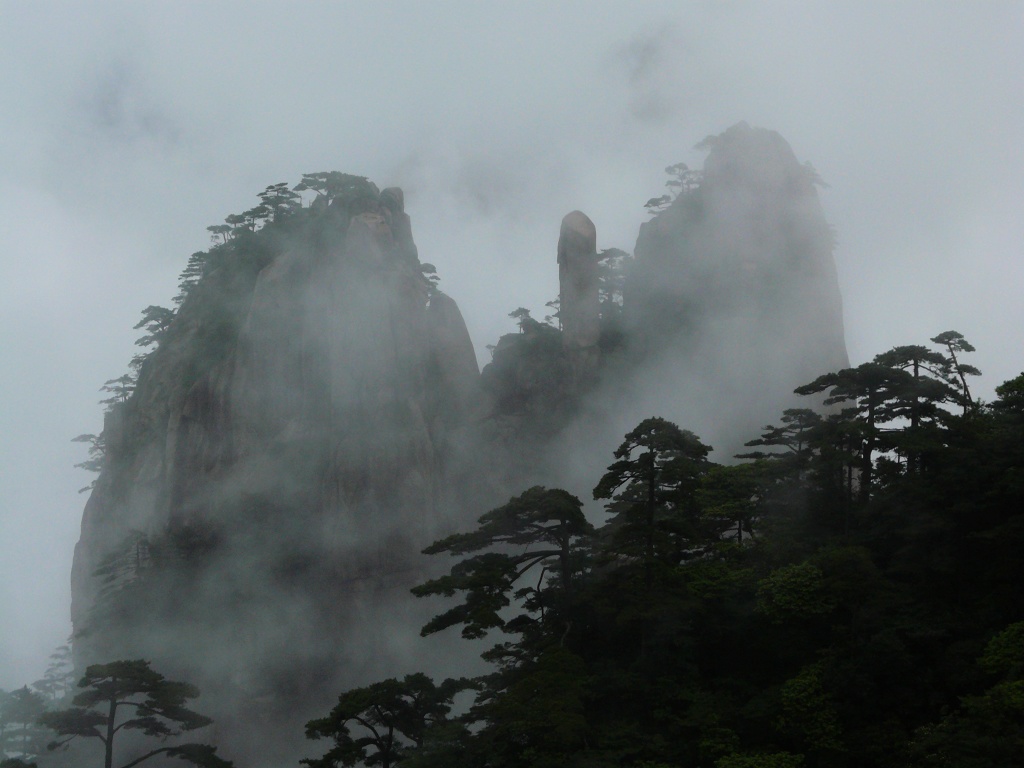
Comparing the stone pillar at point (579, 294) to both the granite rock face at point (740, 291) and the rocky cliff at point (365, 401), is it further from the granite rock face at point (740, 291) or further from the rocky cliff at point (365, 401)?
the granite rock face at point (740, 291)

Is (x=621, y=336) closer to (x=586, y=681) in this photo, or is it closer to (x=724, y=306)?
(x=724, y=306)

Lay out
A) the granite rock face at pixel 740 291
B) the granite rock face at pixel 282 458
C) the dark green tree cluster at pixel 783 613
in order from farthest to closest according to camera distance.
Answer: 1. the granite rock face at pixel 740 291
2. the granite rock face at pixel 282 458
3. the dark green tree cluster at pixel 783 613

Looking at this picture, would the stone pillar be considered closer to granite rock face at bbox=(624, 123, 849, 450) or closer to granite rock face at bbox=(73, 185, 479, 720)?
granite rock face at bbox=(624, 123, 849, 450)

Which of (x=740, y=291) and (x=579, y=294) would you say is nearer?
(x=740, y=291)

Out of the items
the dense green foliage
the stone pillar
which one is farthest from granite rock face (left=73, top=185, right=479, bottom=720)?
the dense green foliage

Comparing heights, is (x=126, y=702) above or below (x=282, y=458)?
below

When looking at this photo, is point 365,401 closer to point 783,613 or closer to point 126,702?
point 126,702

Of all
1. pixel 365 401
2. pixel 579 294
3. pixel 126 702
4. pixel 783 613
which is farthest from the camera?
pixel 579 294

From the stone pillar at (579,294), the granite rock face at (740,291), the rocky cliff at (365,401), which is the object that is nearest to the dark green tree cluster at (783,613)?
the granite rock face at (740,291)

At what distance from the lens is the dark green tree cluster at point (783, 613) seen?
18312 millimetres

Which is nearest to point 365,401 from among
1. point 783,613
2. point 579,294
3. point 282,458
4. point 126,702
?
point 282,458

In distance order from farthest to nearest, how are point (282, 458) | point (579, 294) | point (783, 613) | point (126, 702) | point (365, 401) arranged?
point (579, 294) → point (365, 401) → point (282, 458) → point (126, 702) → point (783, 613)

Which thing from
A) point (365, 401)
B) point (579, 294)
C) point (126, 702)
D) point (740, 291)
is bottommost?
point (126, 702)

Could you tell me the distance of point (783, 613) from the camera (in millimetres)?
20844
